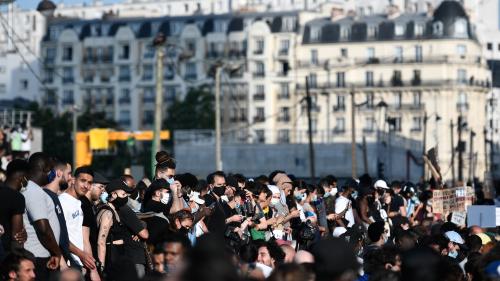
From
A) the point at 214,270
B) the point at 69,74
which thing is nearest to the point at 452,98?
the point at 69,74

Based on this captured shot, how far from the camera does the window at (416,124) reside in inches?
5359

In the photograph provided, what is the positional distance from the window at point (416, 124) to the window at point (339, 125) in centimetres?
535

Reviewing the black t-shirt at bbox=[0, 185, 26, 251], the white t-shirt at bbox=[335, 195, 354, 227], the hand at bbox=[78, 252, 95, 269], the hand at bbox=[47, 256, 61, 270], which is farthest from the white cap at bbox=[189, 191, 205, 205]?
the white t-shirt at bbox=[335, 195, 354, 227]

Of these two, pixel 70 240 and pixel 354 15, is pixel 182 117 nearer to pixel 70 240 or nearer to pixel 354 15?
pixel 354 15

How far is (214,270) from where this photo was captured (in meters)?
8.57

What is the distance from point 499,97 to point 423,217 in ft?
418

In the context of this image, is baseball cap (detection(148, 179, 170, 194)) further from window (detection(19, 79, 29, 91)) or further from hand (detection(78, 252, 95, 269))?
window (detection(19, 79, 29, 91))

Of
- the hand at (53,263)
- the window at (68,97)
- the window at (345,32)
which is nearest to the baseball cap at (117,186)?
the hand at (53,263)

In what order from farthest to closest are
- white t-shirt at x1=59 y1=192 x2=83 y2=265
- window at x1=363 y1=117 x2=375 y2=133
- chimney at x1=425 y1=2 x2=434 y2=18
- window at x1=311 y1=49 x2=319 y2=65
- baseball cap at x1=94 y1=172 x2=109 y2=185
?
chimney at x1=425 y1=2 x2=434 y2=18, window at x1=311 y1=49 x2=319 y2=65, window at x1=363 y1=117 x2=375 y2=133, baseball cap at x1=94 y1=172 x2=109 y2=185, white t-shirt at x1=59 y1=192 x2=83 y2=265

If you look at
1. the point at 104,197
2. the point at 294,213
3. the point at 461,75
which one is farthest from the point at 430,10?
the point at 104,197

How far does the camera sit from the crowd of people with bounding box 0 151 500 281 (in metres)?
10.1

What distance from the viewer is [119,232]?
1812 cm

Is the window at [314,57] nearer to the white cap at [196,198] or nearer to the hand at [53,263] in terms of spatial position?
the white cap at [196,198]

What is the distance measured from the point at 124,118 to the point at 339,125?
19278 mm
